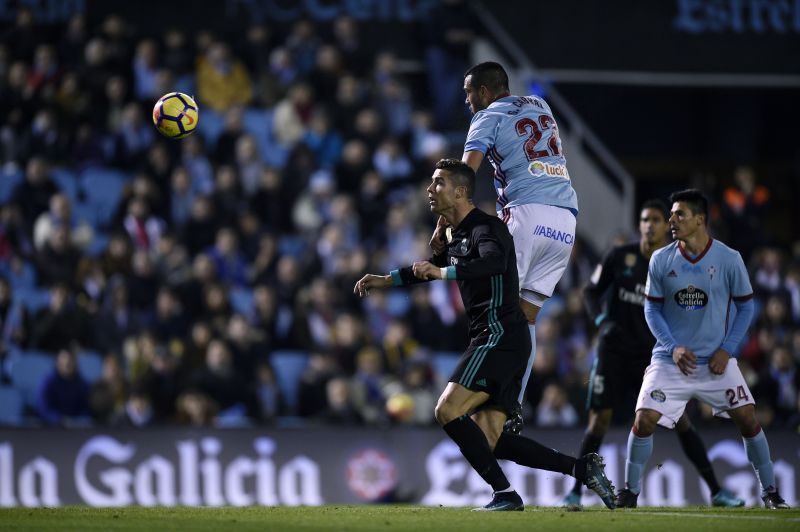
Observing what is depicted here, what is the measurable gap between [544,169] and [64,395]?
658 cm

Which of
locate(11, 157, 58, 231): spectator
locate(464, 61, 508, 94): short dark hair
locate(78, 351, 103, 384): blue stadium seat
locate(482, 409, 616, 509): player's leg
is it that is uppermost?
locate(11, 157, 58, 231): spectator

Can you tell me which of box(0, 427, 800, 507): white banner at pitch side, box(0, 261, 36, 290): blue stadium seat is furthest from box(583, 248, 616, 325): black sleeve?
box(0, 261, 36, 290): blue stadium seat

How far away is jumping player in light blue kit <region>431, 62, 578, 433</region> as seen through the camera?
28.6ft

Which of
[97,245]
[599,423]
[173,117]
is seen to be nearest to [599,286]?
[599,423]

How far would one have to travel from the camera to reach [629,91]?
2239 centimetres

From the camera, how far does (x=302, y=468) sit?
12969mm

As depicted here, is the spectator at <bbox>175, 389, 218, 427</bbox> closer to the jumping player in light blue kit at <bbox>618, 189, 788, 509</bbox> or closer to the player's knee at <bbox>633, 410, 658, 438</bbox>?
the player's knee at <bbox>633, 410, 658, 438</bbox>

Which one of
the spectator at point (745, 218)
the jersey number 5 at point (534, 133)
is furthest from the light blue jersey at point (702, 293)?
the spectator at point (745, 218)

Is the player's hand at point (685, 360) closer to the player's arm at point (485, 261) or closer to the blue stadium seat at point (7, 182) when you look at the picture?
the player's arm at point (485, 261)

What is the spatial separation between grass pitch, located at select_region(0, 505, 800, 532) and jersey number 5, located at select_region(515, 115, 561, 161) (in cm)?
222

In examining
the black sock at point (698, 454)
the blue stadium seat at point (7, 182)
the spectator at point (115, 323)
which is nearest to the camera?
the black sock at point (698, 454)

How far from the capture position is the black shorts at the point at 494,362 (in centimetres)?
816

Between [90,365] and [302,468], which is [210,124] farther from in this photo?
[302,468]

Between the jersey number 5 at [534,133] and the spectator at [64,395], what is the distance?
254 inches
